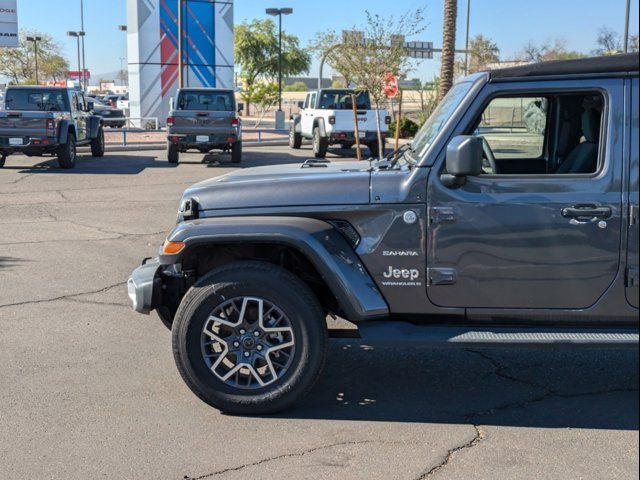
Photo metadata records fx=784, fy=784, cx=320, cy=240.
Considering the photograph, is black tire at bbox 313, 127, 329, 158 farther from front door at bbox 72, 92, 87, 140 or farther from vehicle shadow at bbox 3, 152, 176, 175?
front door at bbox 72, 92, 87, 140

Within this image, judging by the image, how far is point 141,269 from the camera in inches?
193

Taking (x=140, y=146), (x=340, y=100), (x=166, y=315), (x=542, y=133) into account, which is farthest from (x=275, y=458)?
(x=140, y=146)

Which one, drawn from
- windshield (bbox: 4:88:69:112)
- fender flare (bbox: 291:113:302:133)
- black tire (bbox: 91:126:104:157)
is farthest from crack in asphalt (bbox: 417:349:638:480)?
fender flare (bbox: 291:113:302:133)

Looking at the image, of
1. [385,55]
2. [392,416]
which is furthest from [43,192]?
[392,416]

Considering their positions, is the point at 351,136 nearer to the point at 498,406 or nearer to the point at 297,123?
the point at 297,123

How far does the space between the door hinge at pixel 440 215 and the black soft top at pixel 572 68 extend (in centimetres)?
81

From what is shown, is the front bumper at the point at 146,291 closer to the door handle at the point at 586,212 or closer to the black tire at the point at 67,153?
the door handle at the point at 586,212

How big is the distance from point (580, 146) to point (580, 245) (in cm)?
71

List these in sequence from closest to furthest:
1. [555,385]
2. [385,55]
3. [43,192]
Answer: [555,385] → [43,192] → [385,55]

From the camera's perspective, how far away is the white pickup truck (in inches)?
874

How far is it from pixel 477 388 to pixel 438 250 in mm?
1115

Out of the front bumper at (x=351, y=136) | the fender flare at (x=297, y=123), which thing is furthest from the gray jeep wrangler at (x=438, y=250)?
the fender flare at (x=297, y=123)

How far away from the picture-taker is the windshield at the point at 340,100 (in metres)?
23.3

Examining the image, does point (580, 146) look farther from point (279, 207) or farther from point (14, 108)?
point (14, 108)
